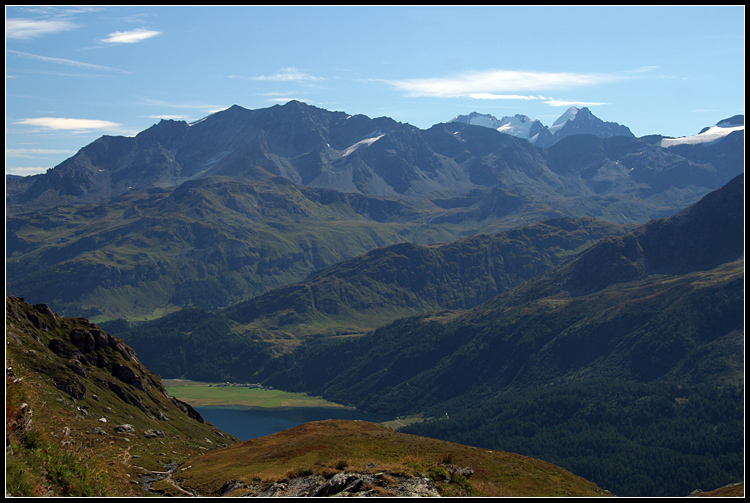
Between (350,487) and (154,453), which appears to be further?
(154,453)

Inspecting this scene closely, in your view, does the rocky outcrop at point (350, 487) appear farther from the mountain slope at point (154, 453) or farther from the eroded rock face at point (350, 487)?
the mountain slope at point (154, 453)

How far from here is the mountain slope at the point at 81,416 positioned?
1348 inches

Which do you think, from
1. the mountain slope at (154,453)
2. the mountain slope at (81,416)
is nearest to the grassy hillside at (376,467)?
the mountain slope at (154,453)

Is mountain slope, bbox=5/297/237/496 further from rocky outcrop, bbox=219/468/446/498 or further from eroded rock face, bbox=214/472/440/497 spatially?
eroded rock face, bbox=214/472/440/497

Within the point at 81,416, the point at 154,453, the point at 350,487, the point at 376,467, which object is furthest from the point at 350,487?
the point at 81,416

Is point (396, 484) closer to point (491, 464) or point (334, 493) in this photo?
point (334, 493)

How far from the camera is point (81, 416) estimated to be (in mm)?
100938

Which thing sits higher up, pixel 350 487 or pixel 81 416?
pixel 350 487

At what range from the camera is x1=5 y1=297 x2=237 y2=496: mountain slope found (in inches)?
1348

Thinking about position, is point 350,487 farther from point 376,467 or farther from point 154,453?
point 154,453

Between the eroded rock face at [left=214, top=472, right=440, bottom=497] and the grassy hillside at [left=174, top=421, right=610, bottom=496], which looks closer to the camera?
the eroded rock face at [left=214, top=472, right=440, bottom=497]

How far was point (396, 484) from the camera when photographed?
4750 centimetres

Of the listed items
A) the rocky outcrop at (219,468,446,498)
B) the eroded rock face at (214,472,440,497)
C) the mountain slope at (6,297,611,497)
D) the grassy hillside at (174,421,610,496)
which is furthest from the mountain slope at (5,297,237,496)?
the eroded rock face at (214,472,440,497)

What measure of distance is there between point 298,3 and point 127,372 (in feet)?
437
